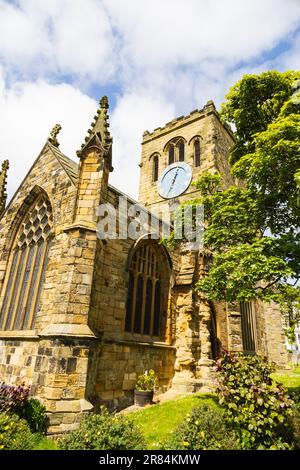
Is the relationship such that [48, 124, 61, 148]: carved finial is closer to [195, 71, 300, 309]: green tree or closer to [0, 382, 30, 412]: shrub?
→ [195, 71, 300, 309]: green tree

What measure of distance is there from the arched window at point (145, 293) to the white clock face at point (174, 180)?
408 inches

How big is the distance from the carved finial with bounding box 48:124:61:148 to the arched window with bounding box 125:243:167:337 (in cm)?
593

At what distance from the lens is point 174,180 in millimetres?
22281

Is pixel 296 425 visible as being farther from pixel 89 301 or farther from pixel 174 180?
pixel 174 180

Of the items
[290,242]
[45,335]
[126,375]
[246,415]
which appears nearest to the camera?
[246,415]

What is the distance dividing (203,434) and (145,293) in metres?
6.17

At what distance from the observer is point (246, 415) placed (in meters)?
5.61

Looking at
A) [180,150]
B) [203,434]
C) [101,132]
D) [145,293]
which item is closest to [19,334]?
[145,293]

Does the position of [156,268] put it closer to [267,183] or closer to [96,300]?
[96,300]

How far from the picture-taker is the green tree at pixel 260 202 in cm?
729

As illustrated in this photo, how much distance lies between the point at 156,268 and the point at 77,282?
4940 millimetres

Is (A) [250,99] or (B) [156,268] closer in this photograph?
(A) [250,99]

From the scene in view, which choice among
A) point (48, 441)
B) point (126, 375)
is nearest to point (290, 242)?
point (126, 375)

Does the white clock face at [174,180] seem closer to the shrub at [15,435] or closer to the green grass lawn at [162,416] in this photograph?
the green grass lawn at [162,416]
